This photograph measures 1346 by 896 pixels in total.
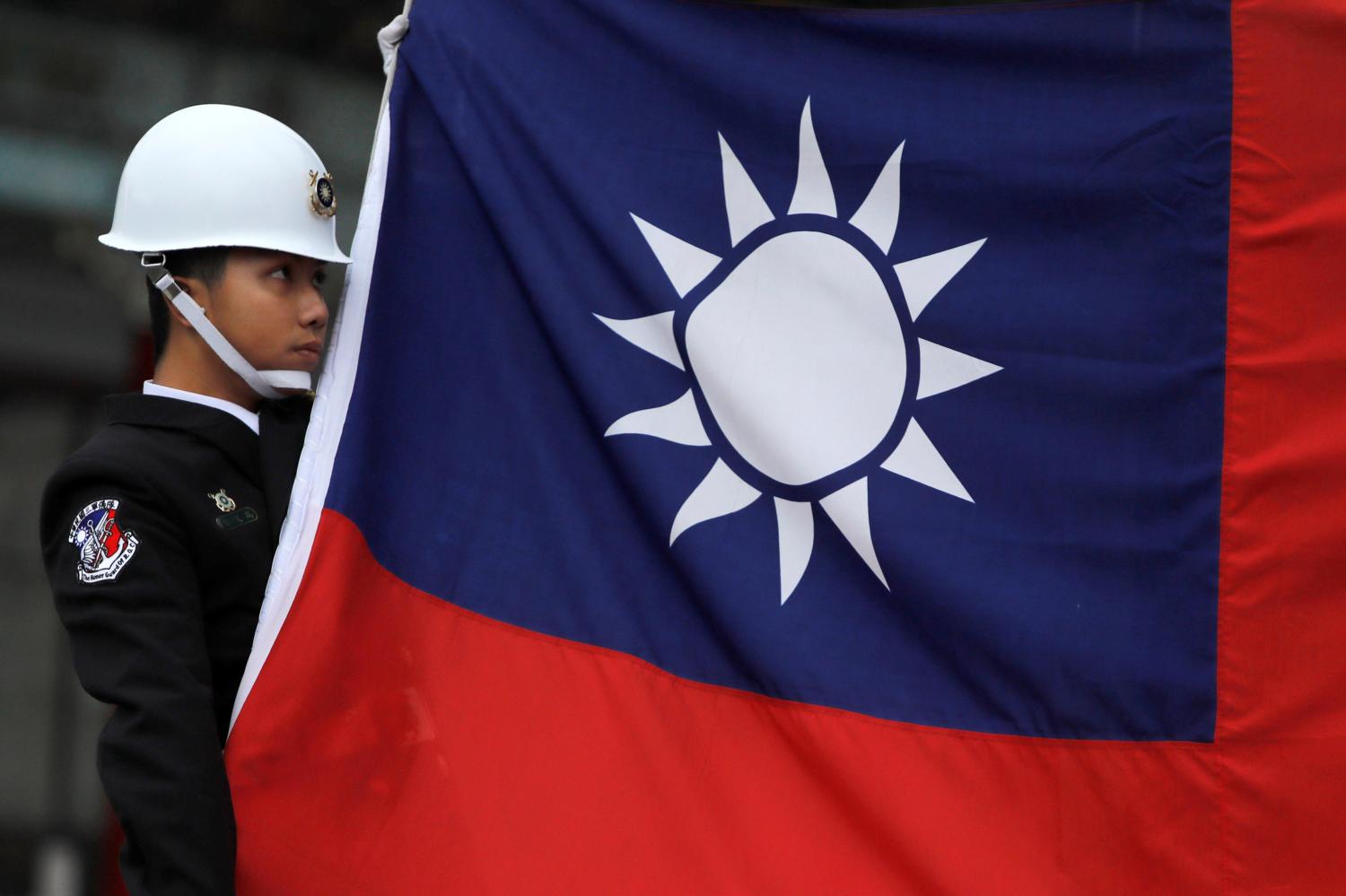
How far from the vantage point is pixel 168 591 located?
78.0 inches

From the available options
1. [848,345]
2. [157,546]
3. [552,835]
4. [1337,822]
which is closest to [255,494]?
[157,546]

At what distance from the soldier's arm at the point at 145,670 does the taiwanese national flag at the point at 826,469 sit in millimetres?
174

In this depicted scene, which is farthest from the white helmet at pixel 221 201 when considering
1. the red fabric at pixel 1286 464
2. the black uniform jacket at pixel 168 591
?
the red fabric at pixel 1286 464

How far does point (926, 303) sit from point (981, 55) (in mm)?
406

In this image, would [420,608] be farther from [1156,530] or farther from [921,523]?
[1156,530]

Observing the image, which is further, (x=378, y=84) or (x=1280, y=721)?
(x=378, y=84)

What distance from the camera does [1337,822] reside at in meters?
2.12

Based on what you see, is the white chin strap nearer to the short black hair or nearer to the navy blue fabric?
the short black hair

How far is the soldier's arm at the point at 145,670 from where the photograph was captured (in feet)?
6.01

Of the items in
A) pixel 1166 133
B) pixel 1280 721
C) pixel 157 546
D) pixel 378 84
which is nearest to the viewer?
pixel 157 546

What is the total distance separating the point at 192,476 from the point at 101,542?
0.20m

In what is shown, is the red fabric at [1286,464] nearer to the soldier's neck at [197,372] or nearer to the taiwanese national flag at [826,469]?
the taiwanese national flag at [826,469]

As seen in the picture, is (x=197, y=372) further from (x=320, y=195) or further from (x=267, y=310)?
(x=320, y=195)

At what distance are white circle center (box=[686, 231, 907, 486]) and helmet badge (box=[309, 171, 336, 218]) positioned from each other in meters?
0.59
